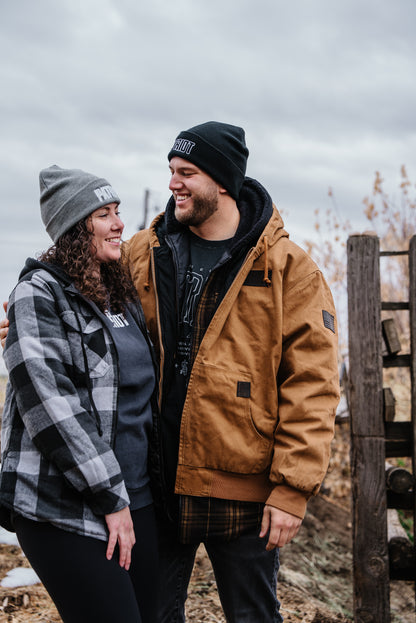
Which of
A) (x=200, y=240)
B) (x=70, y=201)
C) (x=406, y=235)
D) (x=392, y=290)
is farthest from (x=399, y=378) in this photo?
(x=70, y=201)

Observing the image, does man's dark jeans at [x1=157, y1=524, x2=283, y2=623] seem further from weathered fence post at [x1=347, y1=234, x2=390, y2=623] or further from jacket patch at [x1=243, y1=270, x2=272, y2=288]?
weathered fence post at [x1=347, y1=234, x2=390, y2=623]

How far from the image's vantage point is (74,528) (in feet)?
6.19

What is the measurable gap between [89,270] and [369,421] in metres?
2.65

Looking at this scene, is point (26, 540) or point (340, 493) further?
point (340, 493)

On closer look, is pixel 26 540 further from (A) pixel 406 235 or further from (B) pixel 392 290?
(B) pixel 392 290

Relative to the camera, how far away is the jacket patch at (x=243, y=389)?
7.88ft

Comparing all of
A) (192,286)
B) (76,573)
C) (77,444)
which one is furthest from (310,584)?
(77,444)

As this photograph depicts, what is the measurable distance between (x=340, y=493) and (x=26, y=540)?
21.0 ft

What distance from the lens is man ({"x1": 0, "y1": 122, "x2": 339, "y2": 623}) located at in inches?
93.5

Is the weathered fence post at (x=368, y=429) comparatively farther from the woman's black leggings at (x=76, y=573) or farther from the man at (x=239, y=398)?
the woman's black leggings at (x=76, y=573)

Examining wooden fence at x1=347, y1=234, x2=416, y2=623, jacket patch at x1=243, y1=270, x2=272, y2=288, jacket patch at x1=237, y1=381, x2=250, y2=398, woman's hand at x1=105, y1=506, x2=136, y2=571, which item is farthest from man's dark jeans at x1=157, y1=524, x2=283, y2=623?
wooden fence at x1=347, y1=234, x2=416, y2=623

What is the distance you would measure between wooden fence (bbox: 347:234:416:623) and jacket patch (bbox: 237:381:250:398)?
193 cm

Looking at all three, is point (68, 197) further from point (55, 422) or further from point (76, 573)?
point (76, 573)

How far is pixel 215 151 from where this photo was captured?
273 cm
